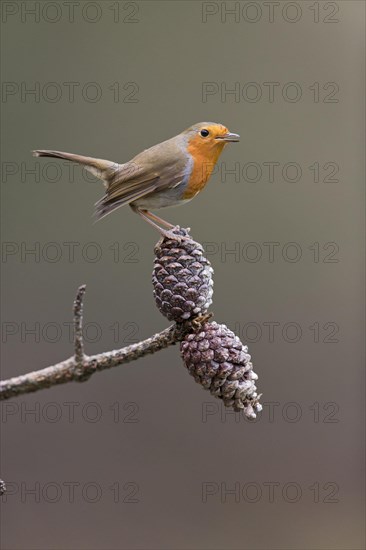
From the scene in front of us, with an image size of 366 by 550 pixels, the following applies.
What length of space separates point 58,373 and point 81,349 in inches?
1.0

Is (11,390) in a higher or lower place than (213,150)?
lower

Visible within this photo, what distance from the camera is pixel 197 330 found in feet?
1.69

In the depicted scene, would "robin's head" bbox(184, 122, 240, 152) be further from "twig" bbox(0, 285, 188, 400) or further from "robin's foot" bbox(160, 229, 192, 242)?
"twig" bbox(0, 285, 188, 400)

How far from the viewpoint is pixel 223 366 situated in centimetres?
50

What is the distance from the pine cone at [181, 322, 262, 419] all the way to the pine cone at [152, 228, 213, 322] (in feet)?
0.08

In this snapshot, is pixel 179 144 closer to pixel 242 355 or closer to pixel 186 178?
pixel 186 178

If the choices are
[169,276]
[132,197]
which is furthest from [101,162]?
[169,276]

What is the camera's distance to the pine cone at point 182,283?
51 cm

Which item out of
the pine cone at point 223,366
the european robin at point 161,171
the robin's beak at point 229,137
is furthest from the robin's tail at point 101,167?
the pine cone at point 223,366

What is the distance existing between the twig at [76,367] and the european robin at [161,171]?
15 centimetres

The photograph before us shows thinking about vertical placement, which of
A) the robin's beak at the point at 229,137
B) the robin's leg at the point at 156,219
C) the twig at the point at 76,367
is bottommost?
the twig at the point at 76,367

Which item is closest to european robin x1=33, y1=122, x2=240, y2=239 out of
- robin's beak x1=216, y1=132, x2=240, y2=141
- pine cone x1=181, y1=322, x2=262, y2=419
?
robin's beak x1=216, y1=132, x2=240, y2=141

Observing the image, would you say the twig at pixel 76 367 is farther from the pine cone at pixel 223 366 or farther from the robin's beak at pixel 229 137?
the robin's beak at pixel 229 137

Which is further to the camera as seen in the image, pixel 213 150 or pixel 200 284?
pixel 213 150
